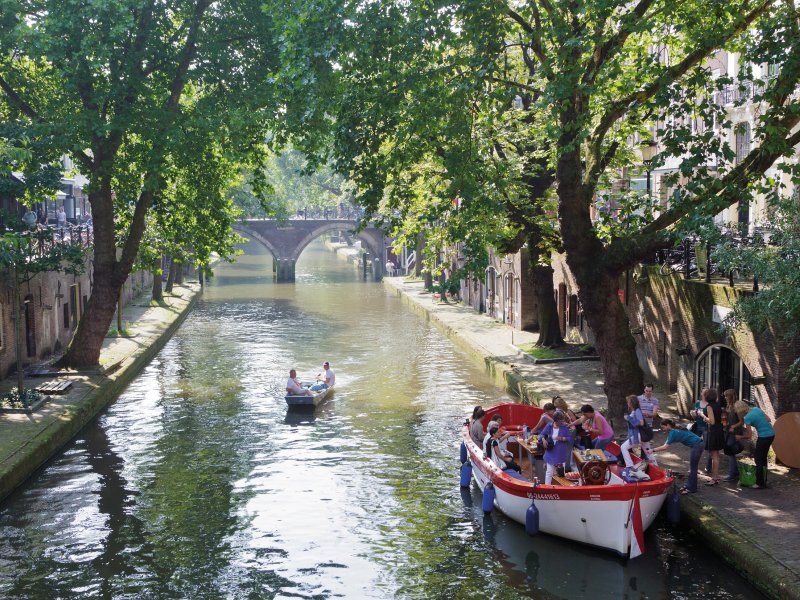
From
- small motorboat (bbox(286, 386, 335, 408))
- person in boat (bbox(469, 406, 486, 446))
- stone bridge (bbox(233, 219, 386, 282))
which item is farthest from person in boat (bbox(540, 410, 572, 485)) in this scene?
stone bridge (bbox(233, 219, 386, 282))

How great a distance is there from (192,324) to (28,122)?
69.4ft

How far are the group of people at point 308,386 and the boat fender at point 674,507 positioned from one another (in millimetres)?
13732

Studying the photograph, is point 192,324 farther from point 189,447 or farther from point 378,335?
point 189,447

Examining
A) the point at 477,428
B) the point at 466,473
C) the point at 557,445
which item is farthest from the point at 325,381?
the point at 557,445

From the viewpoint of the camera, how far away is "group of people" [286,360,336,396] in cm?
2883

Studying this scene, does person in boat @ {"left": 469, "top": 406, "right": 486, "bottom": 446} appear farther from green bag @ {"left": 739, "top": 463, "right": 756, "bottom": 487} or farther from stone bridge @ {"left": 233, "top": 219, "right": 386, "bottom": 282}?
stone bridge @ {"left": 233, "top": 219, "right": 386, "bottom": 282}

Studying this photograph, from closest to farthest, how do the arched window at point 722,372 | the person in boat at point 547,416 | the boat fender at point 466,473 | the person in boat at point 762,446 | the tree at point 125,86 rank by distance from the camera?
the person in boat at point 762,446 < the person in boat at point 547,416 < the boat fender at point 466,473 < the arched window at point 722,372 < the tree at point 125,86

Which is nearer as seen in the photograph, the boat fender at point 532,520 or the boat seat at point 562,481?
the boat fender at point 532,520

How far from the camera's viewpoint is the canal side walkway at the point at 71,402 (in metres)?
21.3

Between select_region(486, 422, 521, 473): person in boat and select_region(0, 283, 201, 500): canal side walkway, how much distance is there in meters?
9.73

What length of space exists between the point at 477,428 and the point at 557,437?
324cm

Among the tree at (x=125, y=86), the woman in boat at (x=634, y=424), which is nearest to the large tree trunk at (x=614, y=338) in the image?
the woman in boat at (x=634, y=424)

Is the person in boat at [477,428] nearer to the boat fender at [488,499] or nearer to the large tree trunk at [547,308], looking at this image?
the boat fender at [488,499]

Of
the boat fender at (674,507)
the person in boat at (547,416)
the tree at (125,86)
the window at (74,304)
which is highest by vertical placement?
the tree at (125,86)
